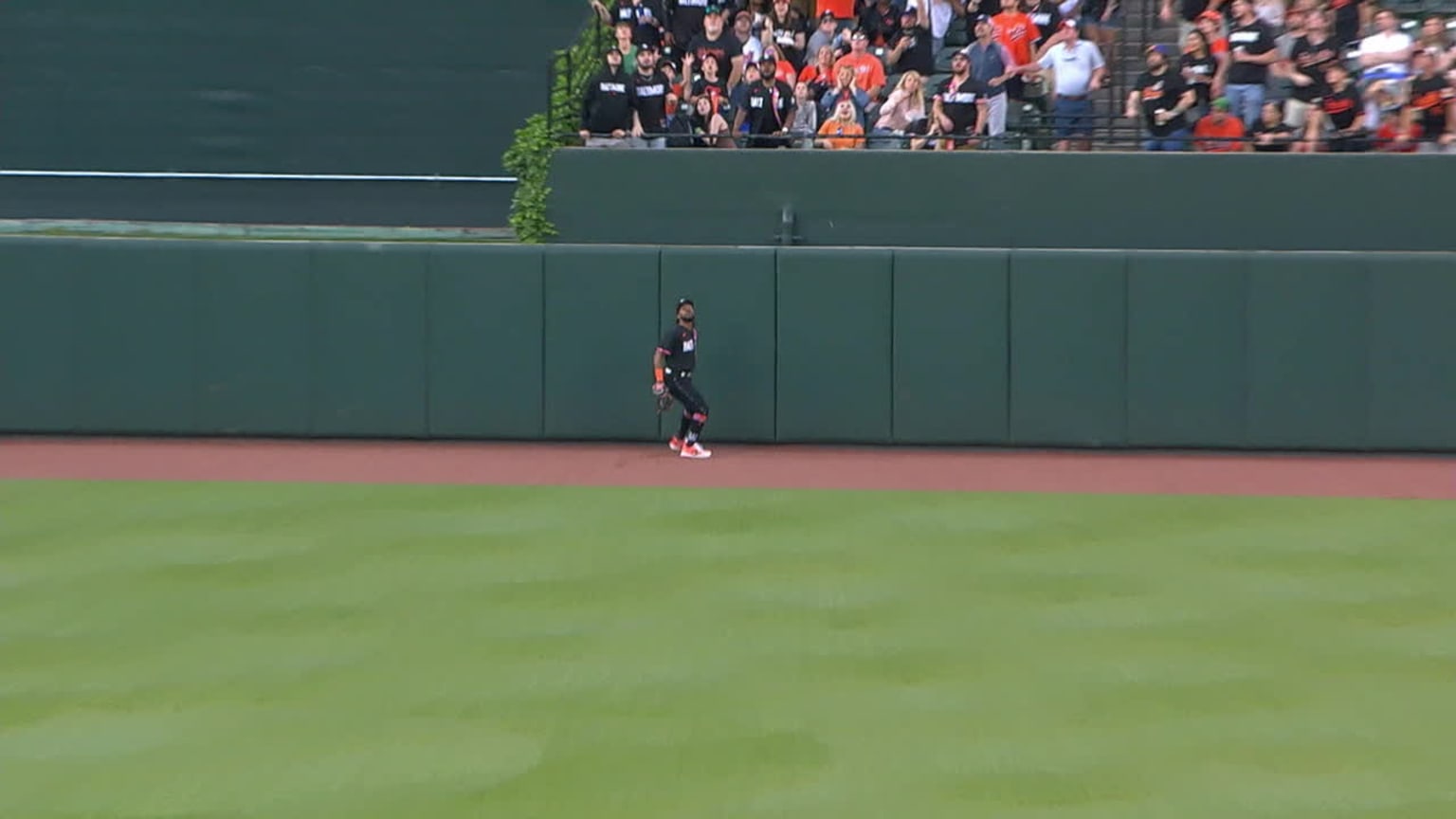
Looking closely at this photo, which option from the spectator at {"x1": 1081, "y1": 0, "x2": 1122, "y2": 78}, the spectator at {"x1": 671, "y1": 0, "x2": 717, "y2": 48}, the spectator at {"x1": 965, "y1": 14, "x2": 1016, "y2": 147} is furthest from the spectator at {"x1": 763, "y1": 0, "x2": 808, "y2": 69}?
the spectator at {"x1": 1081, "y1": 0, "x2": 1122, "y2": 78}

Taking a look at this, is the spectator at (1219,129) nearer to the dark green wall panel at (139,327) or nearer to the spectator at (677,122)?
the spectator at (677,122)

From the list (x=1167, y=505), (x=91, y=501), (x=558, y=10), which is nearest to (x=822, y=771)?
(x=1167, y=505)

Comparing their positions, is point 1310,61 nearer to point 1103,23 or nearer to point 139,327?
point 1103,23

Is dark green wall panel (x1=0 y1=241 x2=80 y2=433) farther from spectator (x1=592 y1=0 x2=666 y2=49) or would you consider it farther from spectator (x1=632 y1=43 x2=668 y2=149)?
spectator (x1=592 y1=0 x2=666 y2=49)

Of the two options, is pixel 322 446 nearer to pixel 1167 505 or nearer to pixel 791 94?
pixel 791 94

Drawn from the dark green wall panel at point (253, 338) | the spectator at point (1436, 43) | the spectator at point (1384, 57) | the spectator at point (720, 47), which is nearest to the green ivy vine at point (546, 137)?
the spectator at point (720, 47)
